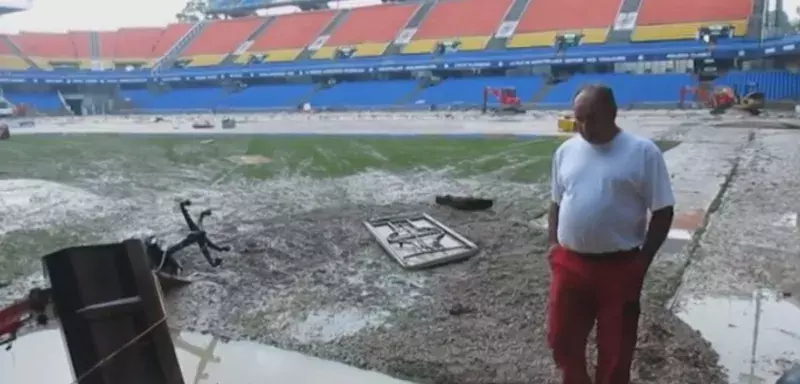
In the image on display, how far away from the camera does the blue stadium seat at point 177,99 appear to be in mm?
43750

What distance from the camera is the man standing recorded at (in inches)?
99.1

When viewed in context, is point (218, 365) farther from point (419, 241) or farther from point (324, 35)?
point (324, 35)

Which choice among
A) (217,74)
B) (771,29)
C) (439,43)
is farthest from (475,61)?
(217,74)

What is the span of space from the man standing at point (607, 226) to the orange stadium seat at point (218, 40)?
4672 centimetres

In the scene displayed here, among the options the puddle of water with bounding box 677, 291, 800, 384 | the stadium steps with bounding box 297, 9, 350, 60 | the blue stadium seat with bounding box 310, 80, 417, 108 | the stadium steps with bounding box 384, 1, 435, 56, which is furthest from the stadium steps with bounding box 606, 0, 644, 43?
the puddle of water with bounding box 677, 291, 800, 384

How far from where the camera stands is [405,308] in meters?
4.57

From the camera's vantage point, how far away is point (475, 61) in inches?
1451

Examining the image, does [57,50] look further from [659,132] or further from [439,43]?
[659,132]

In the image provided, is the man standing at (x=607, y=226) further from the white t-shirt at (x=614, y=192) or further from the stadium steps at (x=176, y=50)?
the stadium steps at (x=176, y=50)

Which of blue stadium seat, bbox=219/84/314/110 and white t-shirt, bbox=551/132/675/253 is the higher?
white t-shirt, bbox=551/132/675/253

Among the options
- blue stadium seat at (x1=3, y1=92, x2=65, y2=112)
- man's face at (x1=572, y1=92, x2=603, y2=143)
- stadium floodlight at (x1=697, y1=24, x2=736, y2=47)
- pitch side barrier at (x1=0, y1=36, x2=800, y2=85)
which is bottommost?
blue stadium seat at (x1=3, y1=92, x2=65, y2=112)

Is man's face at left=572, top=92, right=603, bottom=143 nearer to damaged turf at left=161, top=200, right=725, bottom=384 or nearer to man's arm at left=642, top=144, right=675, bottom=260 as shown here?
man's arm at left=642, top=144, right=675, bottom=260

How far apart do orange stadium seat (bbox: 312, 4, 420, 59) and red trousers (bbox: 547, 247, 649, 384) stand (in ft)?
129

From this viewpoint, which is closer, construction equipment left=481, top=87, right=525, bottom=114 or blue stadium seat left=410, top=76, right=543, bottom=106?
construction equipment left=481, top=87, right=525, bottom=114
